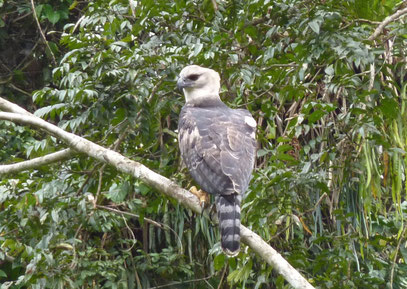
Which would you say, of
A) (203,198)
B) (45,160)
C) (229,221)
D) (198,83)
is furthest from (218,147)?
(45,160)

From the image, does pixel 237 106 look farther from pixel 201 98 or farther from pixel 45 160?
pixel 45 160

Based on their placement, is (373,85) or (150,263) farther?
(150,263)

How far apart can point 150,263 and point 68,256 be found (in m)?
1.06

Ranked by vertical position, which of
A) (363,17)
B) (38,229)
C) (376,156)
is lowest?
(38,229)

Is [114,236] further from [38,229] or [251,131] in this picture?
[251,131]

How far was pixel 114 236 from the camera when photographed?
5.03 metres

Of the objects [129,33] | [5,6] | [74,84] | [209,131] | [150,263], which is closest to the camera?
[209,131]

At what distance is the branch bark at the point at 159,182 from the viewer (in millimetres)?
2623

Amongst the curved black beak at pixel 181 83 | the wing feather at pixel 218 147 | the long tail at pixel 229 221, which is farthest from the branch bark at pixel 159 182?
the curved black beak at pixel 181 83

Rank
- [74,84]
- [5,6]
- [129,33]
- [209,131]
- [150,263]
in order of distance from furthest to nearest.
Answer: [5,6] → [150,263] → [129,33] → [74,84] → [209,131]

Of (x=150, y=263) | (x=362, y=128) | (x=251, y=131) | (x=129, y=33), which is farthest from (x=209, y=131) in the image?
(x=150, y=263)

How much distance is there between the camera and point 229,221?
288 centimetres

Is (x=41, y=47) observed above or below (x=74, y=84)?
below

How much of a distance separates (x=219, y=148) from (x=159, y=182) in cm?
39
